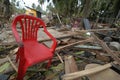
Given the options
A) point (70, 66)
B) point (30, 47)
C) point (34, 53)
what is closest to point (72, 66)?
point (70, 66)

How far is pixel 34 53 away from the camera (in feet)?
7.58

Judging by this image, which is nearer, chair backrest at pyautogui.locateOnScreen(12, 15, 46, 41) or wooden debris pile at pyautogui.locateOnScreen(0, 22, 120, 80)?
wooden debris pile at pyautogui.locateOnScreen(0, 22, 120, 80)

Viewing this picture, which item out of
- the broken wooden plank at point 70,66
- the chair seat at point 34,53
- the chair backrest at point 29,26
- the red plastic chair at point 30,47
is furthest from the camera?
the chair backrest at point 29,26

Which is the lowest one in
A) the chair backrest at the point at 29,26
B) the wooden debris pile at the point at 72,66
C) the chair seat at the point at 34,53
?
the wooden debris pile at the point at 72,66

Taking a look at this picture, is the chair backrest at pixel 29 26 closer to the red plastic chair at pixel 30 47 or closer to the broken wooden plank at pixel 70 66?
the red plastic chair at pixel 30 47

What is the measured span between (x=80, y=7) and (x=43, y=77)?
43.1 feet

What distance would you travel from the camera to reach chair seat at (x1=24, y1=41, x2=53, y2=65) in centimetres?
211

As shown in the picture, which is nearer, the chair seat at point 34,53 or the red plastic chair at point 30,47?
the red plastic chair at point 30,47

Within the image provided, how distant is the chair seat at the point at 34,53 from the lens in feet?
6.91

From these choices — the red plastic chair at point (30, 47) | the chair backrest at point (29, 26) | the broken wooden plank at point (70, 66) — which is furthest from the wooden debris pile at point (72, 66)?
the chair backrest at point (29, 26)

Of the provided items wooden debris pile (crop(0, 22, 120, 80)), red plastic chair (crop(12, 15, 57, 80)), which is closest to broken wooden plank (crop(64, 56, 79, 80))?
wooden debris pile (crop(0, 22, 120, 80))

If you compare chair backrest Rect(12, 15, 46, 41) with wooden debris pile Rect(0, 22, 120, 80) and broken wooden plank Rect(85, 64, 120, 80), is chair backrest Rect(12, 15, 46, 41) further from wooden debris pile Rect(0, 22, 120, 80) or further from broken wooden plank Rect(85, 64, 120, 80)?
broken wooden plank Rect(85, 64, 120, 80)

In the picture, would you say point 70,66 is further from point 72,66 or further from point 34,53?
point 34,53

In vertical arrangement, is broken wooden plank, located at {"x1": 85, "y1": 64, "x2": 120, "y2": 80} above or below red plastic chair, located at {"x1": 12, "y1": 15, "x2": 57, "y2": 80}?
below
